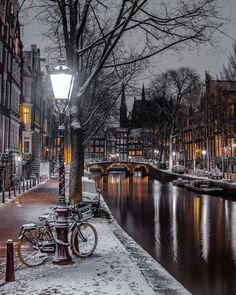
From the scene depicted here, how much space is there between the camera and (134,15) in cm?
1411

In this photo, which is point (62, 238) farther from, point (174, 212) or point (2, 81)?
point (2, 81)

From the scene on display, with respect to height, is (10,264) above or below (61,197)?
below

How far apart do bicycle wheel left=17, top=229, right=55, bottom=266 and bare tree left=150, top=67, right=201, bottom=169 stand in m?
52.6

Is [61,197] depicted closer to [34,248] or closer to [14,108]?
[34,248]

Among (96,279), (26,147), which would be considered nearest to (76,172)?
(96,279)

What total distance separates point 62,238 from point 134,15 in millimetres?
8155

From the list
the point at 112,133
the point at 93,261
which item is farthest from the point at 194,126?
the point at 112,133

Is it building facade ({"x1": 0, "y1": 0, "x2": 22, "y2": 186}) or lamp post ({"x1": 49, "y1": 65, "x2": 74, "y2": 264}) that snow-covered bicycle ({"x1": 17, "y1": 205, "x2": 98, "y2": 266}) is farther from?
building facade ({"x1": 0, "y1": 0, "x2": 22, "y2": 186})

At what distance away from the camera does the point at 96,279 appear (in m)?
8.55

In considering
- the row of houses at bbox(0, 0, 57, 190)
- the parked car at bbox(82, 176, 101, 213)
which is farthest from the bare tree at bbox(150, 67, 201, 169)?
the parked car at bbox(82, 176, 101, 213)

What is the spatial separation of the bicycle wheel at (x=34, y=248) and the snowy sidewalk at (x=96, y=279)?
20 cm

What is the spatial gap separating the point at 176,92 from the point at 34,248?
5492cm

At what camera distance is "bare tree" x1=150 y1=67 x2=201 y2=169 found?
62.0m

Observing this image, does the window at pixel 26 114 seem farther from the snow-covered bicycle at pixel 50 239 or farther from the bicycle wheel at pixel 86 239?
the bicycle wheel at pixel 86 239
